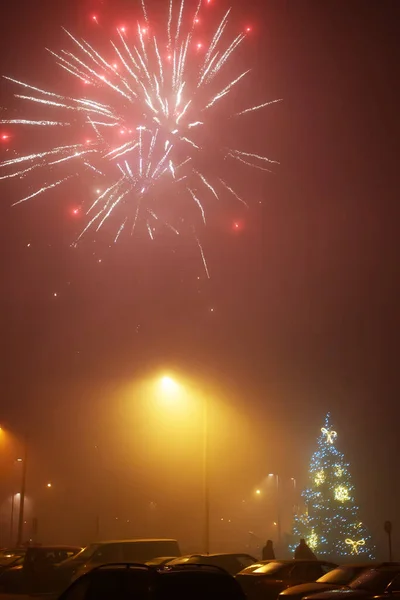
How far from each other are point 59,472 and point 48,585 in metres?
27.5

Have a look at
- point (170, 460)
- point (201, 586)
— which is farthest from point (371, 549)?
point (201, 586)

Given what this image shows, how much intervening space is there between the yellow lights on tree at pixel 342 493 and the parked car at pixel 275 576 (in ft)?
78.0

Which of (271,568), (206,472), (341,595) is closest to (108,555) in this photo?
(271,568)

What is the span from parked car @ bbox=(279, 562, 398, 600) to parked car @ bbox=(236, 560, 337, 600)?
5.48 ft

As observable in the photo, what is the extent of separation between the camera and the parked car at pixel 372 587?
13.1 meters

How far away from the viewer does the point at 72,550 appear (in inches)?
1000

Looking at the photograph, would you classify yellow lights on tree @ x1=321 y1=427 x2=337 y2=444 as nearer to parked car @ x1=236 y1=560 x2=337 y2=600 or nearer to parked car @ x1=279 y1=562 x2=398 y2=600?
parked car @ x1=236 y1=560 x2=337 y2=600

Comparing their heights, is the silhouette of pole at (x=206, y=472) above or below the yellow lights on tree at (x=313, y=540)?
above

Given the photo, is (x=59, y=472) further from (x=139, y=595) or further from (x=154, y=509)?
(x=139, y=595)

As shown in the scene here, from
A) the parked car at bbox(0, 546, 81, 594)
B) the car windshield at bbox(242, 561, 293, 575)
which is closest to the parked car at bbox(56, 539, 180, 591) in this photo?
the parked car at bbox(0, 546, 81, 594)

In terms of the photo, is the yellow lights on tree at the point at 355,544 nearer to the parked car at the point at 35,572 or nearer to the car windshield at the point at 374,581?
the parked car at the point at 35,572

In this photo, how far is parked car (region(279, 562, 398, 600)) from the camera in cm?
1477

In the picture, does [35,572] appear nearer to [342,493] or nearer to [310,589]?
[310,589]

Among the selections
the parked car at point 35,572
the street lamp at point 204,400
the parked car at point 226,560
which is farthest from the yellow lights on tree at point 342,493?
the parked car at point 226,560
